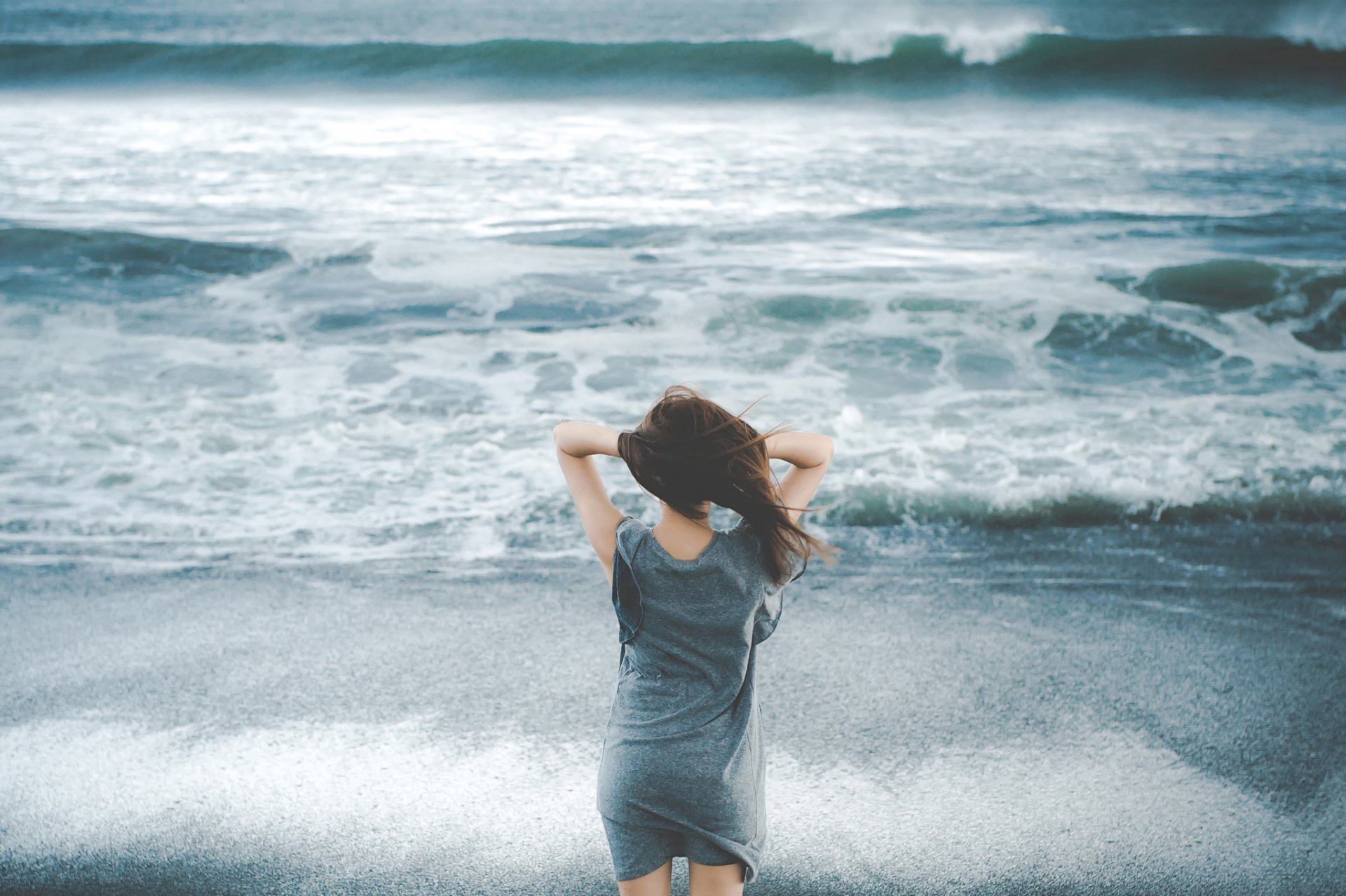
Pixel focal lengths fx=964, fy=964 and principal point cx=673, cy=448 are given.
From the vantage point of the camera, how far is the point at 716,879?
1.84 meters

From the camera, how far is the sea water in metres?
5.25

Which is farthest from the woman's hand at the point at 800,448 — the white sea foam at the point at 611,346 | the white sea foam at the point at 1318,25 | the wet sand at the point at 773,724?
the white sea foam at the point at 1318,25

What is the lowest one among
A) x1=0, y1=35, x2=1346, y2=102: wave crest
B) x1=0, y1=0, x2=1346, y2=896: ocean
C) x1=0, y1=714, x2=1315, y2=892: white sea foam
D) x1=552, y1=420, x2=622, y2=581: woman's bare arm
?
x1=0, y1=714, x2=1315, y2=892: white sea foam

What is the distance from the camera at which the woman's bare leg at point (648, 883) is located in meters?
1.82

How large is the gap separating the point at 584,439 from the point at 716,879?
2.89 ft

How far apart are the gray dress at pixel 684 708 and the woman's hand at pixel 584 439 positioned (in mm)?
168

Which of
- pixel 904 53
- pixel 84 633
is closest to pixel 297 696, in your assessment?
pixel 84 633

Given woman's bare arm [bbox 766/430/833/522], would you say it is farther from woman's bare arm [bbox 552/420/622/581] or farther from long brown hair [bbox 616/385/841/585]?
woman's bare arm [bbox 552/420/622/581]

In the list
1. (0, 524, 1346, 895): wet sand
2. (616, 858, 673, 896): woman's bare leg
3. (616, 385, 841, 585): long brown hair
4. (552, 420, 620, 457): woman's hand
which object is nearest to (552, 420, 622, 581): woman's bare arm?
(552, 420, 620, 457): woman's hand

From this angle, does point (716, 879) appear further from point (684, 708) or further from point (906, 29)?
point (906, 29)

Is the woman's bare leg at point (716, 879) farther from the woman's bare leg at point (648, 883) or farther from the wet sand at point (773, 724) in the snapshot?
the wet sand at point (773, 724)

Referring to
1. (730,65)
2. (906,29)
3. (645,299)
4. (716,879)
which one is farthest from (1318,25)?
(716,879)

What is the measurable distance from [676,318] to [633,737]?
289 inches

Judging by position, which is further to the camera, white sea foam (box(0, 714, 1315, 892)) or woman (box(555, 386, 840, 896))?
white sea foam (box(0, 714, 1315, 892))
